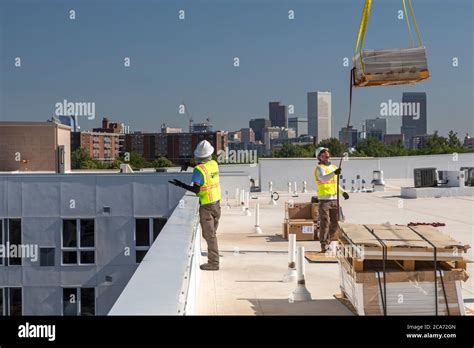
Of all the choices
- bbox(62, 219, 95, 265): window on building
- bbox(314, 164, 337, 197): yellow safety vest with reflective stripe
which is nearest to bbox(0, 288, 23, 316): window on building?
bbox(62, 219, 95, 265): window on building

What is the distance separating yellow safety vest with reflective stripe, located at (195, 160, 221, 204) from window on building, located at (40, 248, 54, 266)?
20.4 meters

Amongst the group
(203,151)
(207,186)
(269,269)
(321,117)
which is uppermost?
(321,117)

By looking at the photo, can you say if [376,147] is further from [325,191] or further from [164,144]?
[164,144]

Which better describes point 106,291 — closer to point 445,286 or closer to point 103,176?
point 103,176

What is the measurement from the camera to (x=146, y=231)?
29.3 meters

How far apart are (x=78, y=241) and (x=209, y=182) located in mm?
20029

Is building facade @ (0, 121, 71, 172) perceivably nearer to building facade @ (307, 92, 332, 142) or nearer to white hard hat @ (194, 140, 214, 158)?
white hard hat @ (194, 140, 214, 158)

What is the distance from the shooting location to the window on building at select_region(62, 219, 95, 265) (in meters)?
29.5

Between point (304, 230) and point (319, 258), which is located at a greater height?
point (304, 230)

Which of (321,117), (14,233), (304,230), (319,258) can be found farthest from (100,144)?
(319,258)
